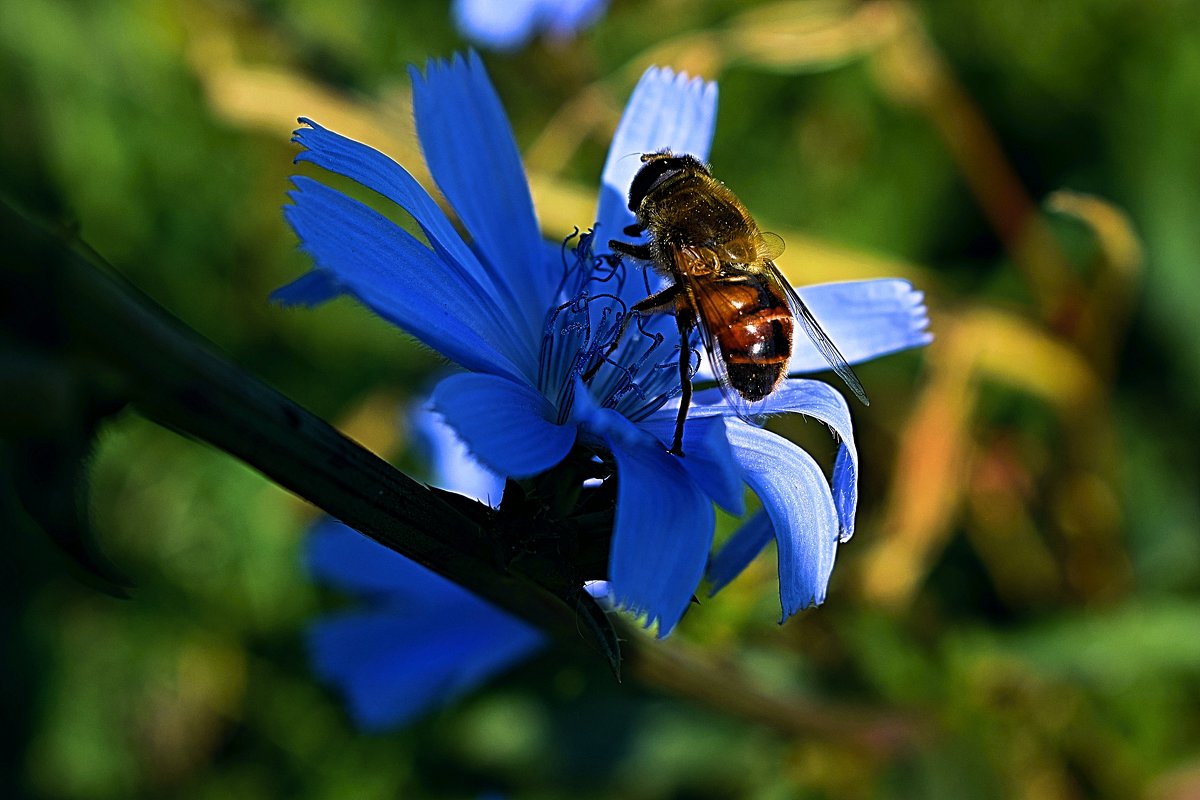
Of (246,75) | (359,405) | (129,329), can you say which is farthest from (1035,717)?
(246,75)

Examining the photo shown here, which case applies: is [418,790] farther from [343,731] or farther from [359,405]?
[359,405]

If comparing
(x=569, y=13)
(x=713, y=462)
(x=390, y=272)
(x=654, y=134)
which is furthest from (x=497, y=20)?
(x=713, y=462)

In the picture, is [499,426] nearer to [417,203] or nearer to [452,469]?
[417,203]

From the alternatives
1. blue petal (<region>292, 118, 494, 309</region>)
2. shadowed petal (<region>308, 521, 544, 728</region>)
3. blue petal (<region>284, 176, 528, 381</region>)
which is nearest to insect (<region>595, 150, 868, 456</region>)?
blue petal (<region>284, 176, 528, 381</region>)

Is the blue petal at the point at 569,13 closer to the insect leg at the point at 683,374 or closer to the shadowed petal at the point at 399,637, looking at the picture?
the shadowed petal at the point at 399,637

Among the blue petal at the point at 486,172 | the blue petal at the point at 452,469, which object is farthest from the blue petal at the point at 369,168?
the blue petal at the point at 452,469
